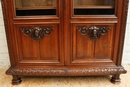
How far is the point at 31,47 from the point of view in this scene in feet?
4.64

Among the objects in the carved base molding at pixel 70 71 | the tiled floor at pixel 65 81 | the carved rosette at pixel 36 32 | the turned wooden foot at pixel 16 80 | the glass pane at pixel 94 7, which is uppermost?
the glass pane at pixel 94 7

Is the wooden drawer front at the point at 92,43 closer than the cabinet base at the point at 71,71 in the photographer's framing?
Yes

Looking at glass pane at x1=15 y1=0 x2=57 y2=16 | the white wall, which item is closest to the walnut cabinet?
glass pane at x1=15 y1=0 x2=57 y2=16

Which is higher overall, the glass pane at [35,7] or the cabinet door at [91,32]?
the glass pane at [35,7]

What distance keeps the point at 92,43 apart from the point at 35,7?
640 millimetres

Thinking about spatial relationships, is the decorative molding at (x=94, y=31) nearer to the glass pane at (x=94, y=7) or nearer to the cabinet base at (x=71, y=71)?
the glass pane at (x=94, y=7)

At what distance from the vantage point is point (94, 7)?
4.38 feet

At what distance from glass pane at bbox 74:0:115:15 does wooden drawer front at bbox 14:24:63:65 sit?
0.85 ft

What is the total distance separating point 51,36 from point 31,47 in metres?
0.23

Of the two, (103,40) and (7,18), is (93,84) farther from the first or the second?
(7,18)

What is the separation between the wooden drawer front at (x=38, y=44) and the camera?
1346mm

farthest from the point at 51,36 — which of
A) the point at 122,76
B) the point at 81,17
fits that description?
the point at 122,76

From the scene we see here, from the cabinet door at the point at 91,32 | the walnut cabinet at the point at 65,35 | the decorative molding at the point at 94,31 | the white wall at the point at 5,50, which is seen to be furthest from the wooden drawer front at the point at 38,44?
the white wall at the point at 5,50

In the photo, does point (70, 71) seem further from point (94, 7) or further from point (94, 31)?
point (94, 7)
